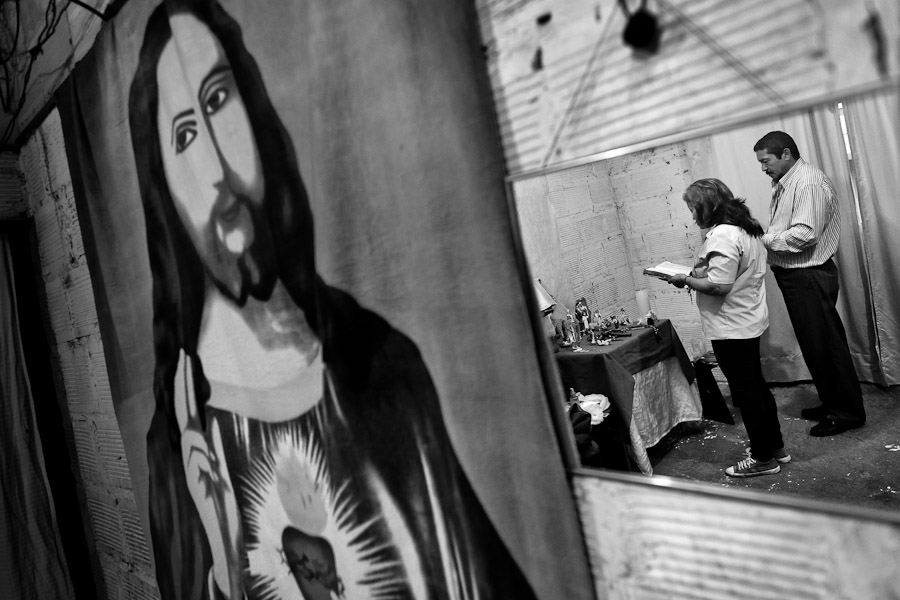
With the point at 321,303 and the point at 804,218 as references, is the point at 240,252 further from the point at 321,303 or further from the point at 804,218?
the point at 804,218

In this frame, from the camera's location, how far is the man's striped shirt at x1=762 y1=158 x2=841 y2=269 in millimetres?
2990

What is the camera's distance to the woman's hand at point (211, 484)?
202 centimetres

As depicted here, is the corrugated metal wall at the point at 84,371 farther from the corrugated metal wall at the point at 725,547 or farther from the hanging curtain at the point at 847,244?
the hanging curtain at the point at 847,244

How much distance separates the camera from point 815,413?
3.46 metres

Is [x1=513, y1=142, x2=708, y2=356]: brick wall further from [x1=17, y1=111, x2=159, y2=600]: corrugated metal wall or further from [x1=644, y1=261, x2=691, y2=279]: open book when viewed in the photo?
[x1=17, y1=111, x2=159, y2=600]: corrugated metal wall

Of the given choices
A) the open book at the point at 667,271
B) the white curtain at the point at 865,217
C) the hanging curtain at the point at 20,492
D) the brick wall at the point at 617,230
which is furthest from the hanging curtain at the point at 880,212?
the hanging curtain at the point at 20,492

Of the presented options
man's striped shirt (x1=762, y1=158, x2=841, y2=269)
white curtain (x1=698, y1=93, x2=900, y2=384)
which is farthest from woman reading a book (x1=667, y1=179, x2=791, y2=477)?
white curtain (x1=698, y1=93, x2=900, y2=384)

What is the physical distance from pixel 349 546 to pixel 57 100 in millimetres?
2218

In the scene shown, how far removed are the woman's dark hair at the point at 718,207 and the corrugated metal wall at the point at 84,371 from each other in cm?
278

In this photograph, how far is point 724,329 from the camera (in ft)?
9.43

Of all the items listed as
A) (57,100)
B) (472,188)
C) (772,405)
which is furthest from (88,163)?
(772,405)

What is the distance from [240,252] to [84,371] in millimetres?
1814

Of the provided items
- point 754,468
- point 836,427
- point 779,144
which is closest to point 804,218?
point 779,144

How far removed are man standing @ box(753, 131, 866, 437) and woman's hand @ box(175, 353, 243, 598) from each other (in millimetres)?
2717
